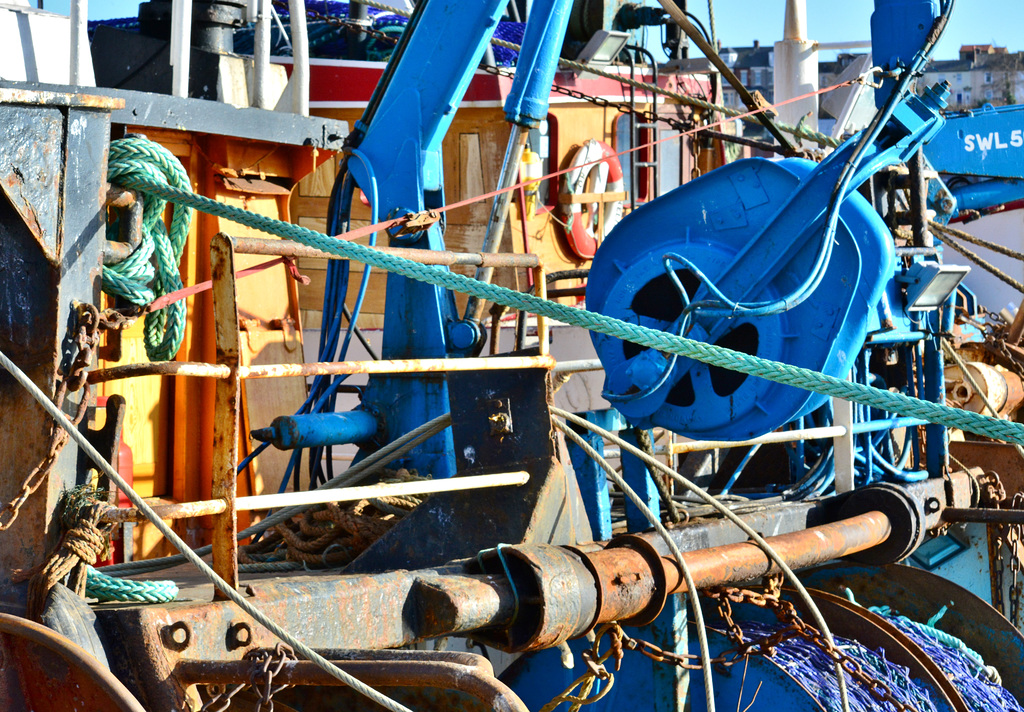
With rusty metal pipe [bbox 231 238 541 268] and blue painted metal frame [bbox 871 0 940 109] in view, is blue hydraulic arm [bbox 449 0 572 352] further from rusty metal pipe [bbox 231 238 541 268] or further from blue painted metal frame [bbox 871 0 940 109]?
blue painted metal frame [bbox 871 0 940 109]

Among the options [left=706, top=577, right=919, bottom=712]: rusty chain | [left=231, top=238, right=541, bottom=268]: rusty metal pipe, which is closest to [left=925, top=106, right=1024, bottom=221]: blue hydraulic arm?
[left=706, top=577, right=919, bottom=712]: rusty chain

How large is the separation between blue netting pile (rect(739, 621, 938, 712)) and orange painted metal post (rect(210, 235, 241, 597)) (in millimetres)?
2540

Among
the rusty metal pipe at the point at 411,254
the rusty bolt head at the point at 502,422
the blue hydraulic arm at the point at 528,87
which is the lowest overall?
the rusty bolt head at the point at 502,422

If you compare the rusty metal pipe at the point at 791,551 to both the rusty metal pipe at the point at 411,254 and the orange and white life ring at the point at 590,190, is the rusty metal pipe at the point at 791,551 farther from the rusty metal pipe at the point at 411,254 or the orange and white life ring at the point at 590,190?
the orange and white life ring at the point at 590,190

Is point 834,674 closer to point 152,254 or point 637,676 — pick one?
point 637,676

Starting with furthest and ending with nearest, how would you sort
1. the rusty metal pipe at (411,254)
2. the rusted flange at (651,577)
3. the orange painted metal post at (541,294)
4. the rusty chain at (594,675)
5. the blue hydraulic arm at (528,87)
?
1. the blue hydraulic arm at (528,87)
2. the orange painted metal post at (541,294)
3. the rusted flange at (651,577)
4. the rusty chain at (594,675)
5. the rusty metal pipe at (411,254)

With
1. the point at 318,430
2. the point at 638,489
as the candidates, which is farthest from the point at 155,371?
the point at 638,489

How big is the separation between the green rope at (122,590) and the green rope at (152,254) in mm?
631

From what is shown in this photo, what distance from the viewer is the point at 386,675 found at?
2.85 metres

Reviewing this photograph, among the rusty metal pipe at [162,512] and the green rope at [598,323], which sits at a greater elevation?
the green rope at [598,323]

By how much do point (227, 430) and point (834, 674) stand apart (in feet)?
9.61

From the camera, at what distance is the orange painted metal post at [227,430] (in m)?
3.03

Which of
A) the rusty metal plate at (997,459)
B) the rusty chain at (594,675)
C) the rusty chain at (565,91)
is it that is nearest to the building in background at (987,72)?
the rusty chain at (565,91)

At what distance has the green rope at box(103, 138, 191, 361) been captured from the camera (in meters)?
3.09
